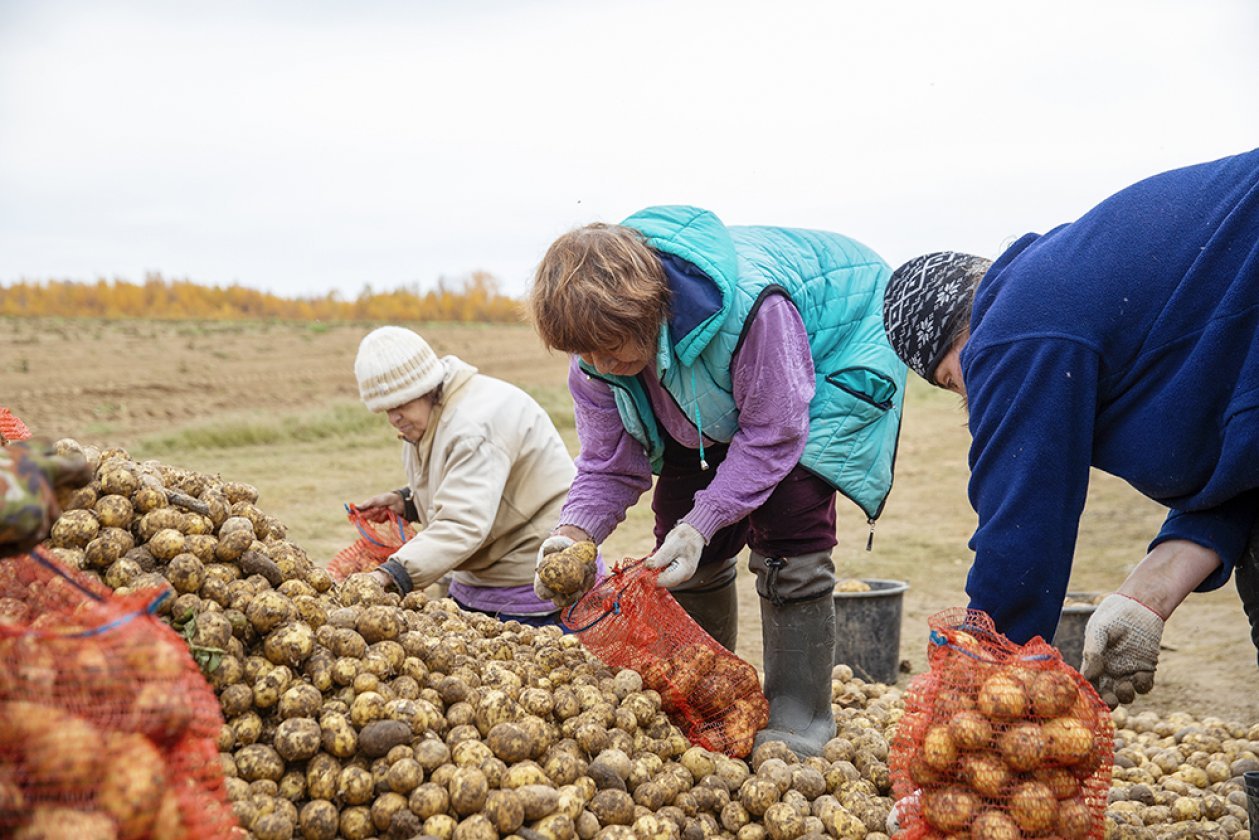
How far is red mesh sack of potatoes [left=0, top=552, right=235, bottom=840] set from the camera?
1.65m

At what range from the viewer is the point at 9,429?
342 centimetres

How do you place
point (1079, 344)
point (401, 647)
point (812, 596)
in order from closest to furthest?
point (1079, 344), point (401, 647), point (812, 596)

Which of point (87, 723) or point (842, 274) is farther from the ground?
point (842, 274)

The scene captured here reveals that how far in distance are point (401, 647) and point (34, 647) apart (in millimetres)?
1357

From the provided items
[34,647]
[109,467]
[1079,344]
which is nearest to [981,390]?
[1079,344]

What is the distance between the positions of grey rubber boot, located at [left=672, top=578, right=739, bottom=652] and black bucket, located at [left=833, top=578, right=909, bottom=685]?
3.27 feet

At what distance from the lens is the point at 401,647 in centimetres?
309

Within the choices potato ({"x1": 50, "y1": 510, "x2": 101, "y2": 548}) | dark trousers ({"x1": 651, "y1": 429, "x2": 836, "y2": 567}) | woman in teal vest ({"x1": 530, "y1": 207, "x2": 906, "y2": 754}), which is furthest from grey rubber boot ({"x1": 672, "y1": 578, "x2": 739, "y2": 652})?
potato ({"x1": 50, "y1": 510, "x2": 101, "y2": 548})

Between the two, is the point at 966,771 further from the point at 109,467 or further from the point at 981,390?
the point at 109,467

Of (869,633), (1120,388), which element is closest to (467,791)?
(1120,388)

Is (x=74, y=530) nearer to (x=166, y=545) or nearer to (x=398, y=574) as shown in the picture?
(x=166, y=545)

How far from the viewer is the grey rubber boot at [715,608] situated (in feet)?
13.9

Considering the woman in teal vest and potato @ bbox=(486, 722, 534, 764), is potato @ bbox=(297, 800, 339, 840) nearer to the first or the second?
potato @ bbox=(486, 722, 534, 764)

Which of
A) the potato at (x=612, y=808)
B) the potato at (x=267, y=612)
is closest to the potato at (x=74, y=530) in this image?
the potato at (x=267, y=612)
